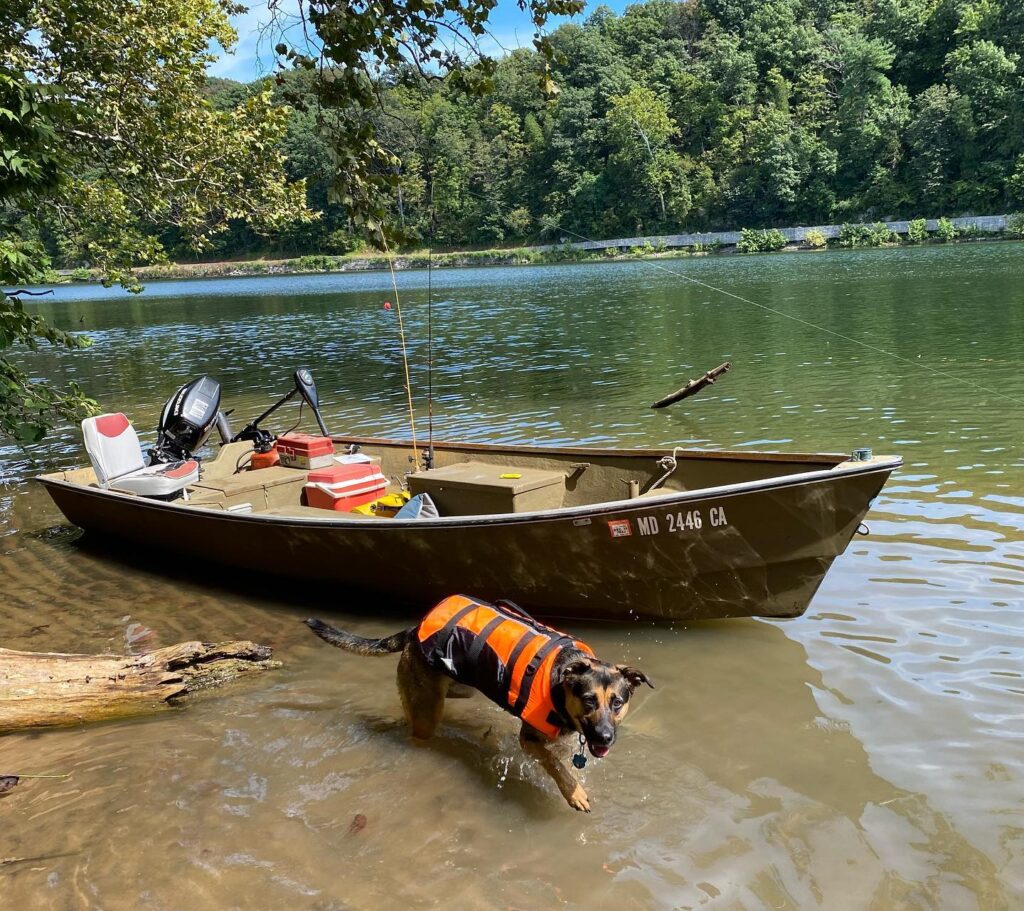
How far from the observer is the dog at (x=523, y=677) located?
3.62 metres

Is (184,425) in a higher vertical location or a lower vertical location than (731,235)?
lower

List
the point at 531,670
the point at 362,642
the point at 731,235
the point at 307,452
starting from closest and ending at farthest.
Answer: the point at 531,670 < the point at 362,642 < the point at 307,452 < the point at 731,235

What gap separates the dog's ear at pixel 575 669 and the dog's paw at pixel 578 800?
0.70 meters

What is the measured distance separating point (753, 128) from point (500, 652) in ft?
314

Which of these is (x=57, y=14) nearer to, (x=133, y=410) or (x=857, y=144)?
(x=133, y=410)

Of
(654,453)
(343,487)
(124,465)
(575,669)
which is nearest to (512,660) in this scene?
(575,669)

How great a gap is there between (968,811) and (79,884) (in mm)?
4123

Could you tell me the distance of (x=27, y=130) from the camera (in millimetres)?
6590

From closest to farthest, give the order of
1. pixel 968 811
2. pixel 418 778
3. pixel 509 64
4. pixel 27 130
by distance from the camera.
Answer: pixel 968 811 → pixel 418 778 → pixel 509 64 → pixel 27 130

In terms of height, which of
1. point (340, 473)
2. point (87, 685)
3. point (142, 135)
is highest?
point (142, 135)

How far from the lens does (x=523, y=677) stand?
12.7ft

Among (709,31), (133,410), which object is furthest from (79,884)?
(709,31)

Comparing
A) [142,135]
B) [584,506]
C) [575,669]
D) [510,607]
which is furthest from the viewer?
[142,135]

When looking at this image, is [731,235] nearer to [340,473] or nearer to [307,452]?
[307,452]
